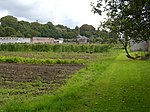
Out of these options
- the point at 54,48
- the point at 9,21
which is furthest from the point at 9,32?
the point at 54,48

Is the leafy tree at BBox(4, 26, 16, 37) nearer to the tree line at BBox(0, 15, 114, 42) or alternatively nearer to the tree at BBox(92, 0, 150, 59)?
the tree line at BBox(0, 15, 114, 42)

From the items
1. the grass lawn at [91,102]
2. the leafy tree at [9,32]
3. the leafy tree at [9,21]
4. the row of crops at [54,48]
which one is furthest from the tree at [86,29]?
the grass lawn at [91,102]

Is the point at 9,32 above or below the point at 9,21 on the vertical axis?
below

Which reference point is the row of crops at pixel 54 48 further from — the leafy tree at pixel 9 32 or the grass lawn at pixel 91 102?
the grass lawn at pixel 91 102

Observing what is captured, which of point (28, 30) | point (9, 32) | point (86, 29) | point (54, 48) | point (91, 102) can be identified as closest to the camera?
point (91, 102)

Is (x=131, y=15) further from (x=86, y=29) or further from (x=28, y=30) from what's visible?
(x=86, y=29)

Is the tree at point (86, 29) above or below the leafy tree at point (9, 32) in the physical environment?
above

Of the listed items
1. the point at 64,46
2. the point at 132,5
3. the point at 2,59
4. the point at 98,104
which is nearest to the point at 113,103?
the point at 98,104

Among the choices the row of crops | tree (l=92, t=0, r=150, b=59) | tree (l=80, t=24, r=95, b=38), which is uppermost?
tree (l=80, t=24, r=95, b=38)

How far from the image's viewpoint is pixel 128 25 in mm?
13898

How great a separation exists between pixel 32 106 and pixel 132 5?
17.2 ft

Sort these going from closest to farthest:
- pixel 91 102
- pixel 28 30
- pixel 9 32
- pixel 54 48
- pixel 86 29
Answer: pixel 91 102, pixel 54 48, pixel 9 32, pixel 28 30, pixel 86 29

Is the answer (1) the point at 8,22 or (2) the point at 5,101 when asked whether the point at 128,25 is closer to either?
(2) the point at 5,101

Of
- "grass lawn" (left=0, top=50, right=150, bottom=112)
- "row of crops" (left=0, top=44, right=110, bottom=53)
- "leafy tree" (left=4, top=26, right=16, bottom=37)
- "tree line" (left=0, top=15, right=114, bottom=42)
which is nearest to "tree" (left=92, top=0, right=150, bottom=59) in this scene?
"grass lawn" (left=0, top=50, right=150, bottom=112)
